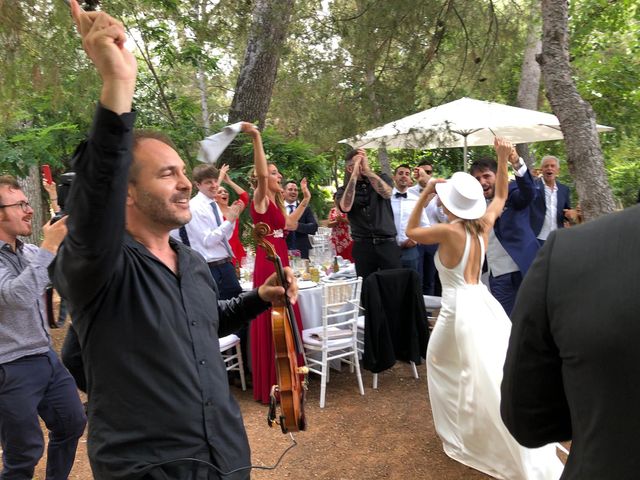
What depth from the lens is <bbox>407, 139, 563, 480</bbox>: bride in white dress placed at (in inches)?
156

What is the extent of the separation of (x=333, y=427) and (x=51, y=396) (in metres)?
2.59

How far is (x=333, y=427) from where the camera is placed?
5109 mm

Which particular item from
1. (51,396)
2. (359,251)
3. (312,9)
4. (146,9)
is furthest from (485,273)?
(146,9)

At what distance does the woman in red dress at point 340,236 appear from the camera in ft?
26.2

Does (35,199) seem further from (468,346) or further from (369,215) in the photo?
(468,346)

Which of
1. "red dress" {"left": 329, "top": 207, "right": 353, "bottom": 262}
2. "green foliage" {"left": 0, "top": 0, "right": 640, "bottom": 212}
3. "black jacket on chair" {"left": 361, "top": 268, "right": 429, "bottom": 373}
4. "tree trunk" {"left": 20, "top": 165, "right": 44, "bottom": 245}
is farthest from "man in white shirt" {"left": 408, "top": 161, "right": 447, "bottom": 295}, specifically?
"tree trunk" {"left": 20, "top": 165, "right": 44, "bottom": 245}

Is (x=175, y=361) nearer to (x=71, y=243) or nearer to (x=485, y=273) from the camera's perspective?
(x=71, y=243)

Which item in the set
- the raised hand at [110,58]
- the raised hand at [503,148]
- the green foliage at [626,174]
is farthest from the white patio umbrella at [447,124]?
the green foliage at [626,174]

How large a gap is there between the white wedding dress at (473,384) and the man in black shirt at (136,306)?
2543mm

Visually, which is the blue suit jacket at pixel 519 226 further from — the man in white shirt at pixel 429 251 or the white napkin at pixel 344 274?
the man in white shirt at pixel 429 251

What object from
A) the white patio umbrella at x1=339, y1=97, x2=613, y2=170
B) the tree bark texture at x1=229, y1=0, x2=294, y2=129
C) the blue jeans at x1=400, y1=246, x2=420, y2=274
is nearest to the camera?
the white patio umbrella at x1=339, y1=97, x2=613, y2=170

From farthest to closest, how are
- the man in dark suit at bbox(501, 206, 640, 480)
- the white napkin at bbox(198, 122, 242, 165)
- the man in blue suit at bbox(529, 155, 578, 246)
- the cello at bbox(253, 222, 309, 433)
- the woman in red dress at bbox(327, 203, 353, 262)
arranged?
the woman in red dress at bbox(327, 203, 353, 262), the man in blue suit at bbox(529, 155, 578, 246), the white napkin at bbox(198, 122, 242, 165), the cello at bbox(253, 222, 309, 433), the man in dark suit at bbox(501, 206, 640, 480)

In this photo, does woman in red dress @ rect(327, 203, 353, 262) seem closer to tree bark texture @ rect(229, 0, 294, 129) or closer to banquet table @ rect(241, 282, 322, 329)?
banquet table @ rect(241, 282, 322, 329)

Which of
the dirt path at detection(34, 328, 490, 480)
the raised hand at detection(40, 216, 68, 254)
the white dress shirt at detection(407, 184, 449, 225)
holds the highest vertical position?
the raised hand at detection(40, 216, 68, 254)
